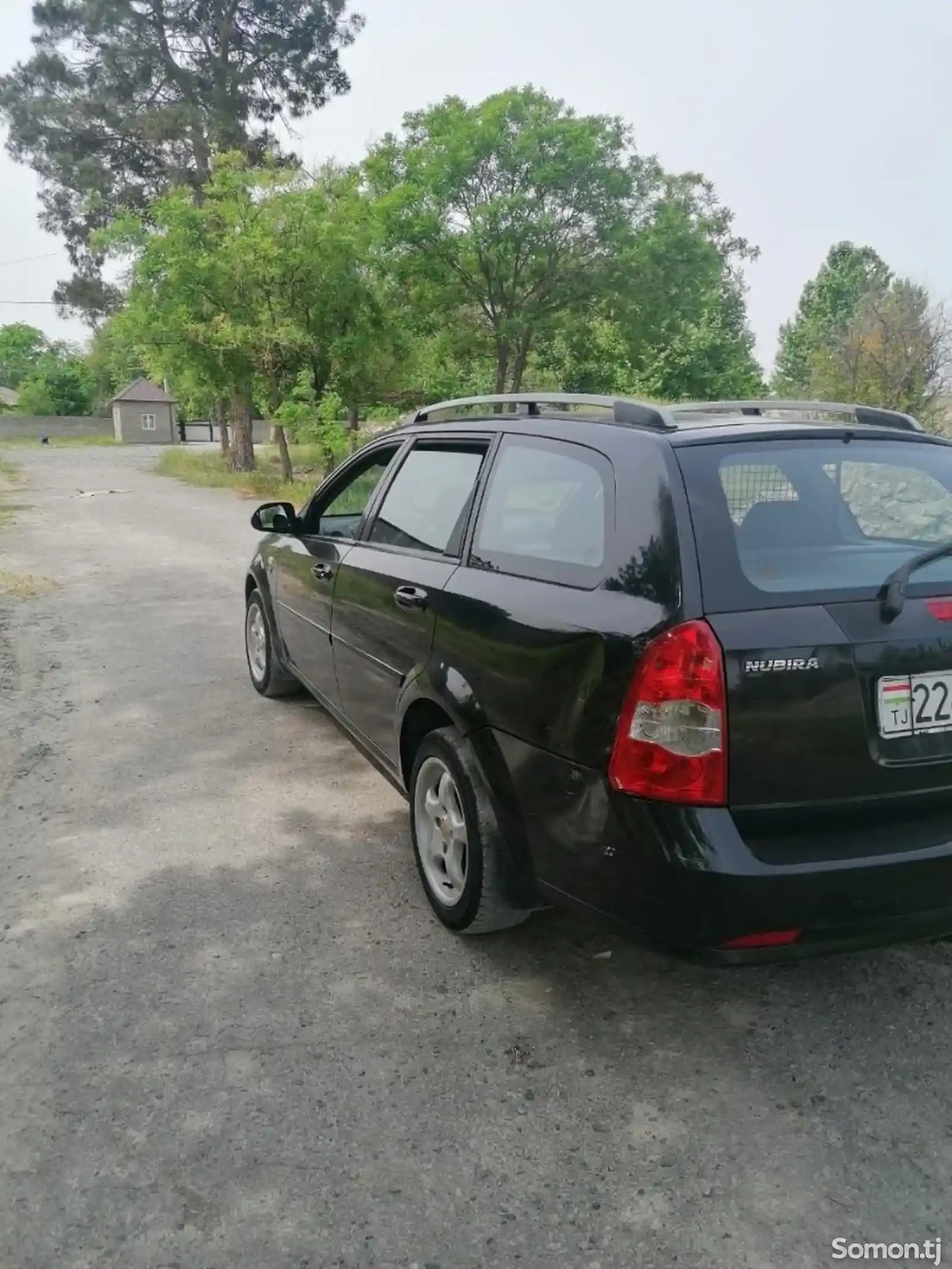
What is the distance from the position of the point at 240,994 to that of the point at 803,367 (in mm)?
50560

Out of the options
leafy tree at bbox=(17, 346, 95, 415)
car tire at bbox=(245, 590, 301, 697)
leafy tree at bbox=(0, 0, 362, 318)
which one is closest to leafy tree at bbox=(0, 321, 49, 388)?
leafy tree at bbox=(17, 346, 95, 415)

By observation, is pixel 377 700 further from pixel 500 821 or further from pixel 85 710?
pixel 85 710

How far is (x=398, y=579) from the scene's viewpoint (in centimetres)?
386

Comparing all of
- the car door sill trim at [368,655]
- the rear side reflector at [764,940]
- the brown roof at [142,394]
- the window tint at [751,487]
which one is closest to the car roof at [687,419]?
the window tint at [751,487]

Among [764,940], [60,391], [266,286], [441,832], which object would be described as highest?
[60,391]

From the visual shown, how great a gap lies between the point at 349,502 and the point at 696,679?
322 cm

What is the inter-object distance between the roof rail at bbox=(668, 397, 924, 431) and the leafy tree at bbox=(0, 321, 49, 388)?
11570cm

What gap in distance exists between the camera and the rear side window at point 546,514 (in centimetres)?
288

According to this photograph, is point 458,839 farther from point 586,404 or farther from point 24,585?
point 24,585

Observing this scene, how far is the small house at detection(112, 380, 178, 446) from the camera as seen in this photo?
221ft

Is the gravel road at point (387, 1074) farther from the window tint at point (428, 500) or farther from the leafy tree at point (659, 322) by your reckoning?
the leafy tree at point (659, 322)

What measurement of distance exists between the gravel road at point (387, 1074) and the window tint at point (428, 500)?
4.30ft

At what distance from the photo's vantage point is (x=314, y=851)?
412cm

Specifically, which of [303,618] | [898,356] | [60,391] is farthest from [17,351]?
[303,618]
